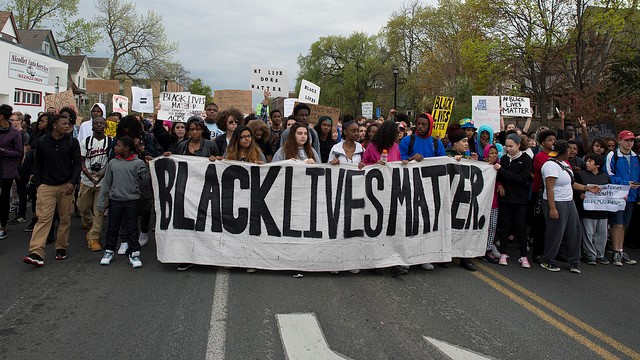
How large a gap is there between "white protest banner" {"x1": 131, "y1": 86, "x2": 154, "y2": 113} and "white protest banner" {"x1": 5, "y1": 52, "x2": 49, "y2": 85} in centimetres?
2339

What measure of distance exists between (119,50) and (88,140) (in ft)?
170

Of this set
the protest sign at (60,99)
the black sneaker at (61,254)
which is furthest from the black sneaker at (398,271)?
the protest sign at (60,99)

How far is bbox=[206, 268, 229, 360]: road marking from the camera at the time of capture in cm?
376

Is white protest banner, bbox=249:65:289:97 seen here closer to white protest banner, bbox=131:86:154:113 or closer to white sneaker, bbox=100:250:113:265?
white protest banner, bbox=131:86:154:113

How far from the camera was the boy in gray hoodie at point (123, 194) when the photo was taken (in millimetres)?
6168

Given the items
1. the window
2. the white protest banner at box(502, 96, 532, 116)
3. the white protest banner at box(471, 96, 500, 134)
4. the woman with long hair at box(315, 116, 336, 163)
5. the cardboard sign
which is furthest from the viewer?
the window

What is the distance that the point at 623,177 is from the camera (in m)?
7.45

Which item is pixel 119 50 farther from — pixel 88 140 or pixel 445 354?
pixel 445 354

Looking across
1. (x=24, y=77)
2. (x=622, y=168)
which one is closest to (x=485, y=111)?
(x=622, y=168)

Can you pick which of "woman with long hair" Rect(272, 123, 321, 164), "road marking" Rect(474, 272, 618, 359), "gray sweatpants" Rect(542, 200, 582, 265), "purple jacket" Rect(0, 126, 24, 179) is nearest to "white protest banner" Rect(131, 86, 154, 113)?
"purple jacket" Rect(0, 126, 24, 179)

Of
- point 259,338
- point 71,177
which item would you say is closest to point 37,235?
point 71,177

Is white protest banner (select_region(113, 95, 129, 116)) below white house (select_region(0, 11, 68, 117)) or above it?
below

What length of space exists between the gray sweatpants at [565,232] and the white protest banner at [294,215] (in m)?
1.48

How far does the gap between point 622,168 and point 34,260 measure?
8246 millimetres
